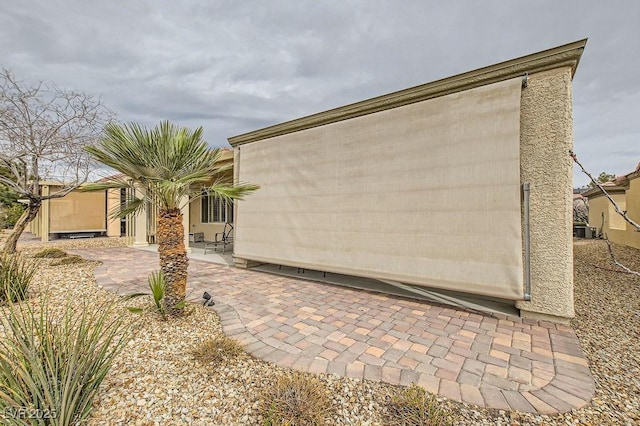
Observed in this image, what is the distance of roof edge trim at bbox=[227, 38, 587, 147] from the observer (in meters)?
3.95

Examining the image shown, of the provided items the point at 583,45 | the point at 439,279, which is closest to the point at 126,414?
the point at 439,279

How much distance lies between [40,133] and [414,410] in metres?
12.5

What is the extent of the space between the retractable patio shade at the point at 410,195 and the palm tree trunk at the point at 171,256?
315 cm

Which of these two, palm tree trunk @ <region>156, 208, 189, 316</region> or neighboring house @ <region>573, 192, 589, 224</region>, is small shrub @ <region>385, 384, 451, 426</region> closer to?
neighboring house @ <region>573, 192, 589, 224</region>

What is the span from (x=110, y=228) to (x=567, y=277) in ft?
71.1

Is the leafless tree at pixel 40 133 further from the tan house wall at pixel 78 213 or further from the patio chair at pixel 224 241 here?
the tan house wall at pixel 78 213

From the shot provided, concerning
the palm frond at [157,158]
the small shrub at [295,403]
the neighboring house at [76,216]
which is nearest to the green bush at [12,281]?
the palm frond at [157,158]

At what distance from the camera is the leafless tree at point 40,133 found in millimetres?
8180

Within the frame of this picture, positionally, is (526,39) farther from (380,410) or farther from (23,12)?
(23,12)

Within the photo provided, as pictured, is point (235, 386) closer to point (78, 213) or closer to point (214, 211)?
point (214, 211)

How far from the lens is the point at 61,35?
7855 mm

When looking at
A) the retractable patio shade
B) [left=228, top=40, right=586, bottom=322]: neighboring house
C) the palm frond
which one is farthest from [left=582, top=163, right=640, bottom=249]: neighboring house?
the palm frond

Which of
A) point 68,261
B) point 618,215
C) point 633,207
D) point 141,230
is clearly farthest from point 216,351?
point 618,215

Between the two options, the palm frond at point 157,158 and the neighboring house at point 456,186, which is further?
the neighboring house at point 456,186
